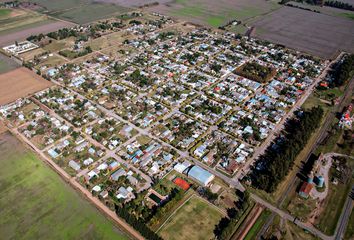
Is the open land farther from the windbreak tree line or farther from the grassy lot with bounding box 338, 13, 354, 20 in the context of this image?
the grassy lot with bounding box 338, 13, 354, 20

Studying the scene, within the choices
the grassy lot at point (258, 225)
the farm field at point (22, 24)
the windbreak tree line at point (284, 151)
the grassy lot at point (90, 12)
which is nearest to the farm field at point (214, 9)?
the grassy lot at point (90, 12)

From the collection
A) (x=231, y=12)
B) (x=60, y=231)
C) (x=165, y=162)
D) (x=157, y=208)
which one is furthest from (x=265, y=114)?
(x=231, y=12)

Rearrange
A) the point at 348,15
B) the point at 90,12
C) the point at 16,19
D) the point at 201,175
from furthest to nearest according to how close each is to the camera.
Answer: the point at 348,15 → the point at 90,12 → the point at 16,19 → the point at 201,175

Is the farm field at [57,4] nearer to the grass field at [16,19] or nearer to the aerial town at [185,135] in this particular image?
the grass field at [16,19]

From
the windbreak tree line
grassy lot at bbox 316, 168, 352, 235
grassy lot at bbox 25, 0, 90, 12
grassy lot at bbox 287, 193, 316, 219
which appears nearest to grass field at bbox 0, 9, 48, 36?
grassy lot at bbox 25, 0, 90, 12

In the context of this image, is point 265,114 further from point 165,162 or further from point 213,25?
point 213,25

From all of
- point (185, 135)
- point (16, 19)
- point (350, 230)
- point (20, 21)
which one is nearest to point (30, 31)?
point (20, 21)

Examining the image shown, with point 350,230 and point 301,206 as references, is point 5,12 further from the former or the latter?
point 350,230
